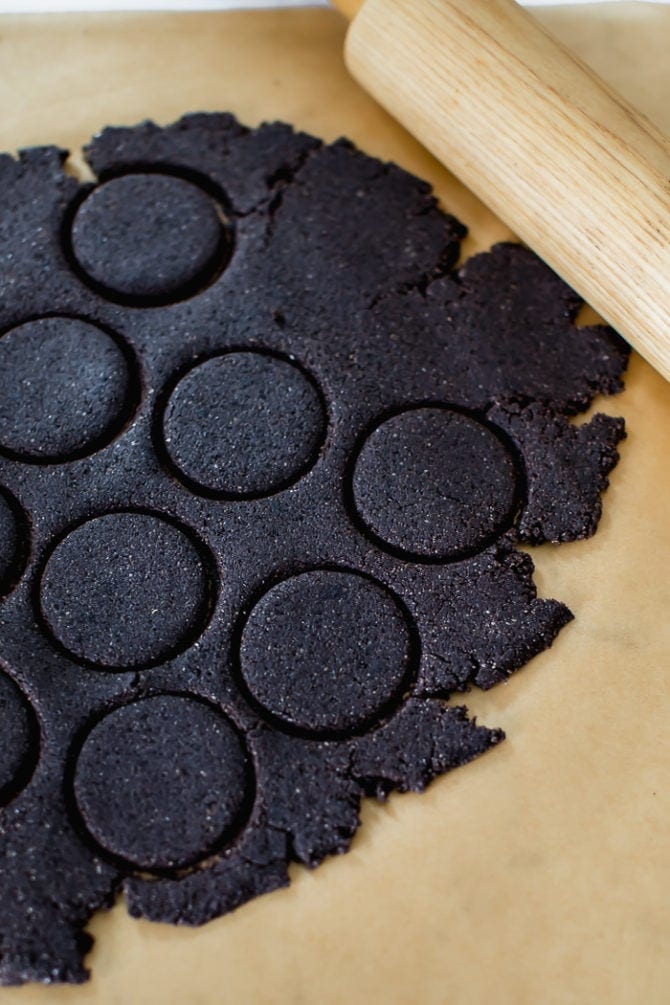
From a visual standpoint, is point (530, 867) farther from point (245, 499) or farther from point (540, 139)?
point (540, 139)

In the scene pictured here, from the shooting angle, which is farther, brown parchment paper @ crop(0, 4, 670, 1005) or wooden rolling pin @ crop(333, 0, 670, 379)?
wooden rolling pin @ crop(333, 0, 670, 379)

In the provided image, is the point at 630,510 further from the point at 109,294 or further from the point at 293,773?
the point at 109,294

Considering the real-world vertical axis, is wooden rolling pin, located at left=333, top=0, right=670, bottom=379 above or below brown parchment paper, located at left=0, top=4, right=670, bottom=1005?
above

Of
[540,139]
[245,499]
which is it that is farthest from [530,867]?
[540,139]

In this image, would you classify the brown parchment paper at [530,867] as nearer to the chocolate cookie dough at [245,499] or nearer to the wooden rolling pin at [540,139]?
the chocolate cookie dough at [245,499]

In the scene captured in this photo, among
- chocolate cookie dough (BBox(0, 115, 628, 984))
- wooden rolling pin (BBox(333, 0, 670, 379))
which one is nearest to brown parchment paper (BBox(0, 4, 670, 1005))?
chocolate cookie dough (BBox(0, 115, 628, 984))

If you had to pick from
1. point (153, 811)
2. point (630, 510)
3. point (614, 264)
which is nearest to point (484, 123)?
point (614, 264)

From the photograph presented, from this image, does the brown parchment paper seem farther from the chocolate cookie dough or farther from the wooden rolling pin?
the wooden rolling pin
